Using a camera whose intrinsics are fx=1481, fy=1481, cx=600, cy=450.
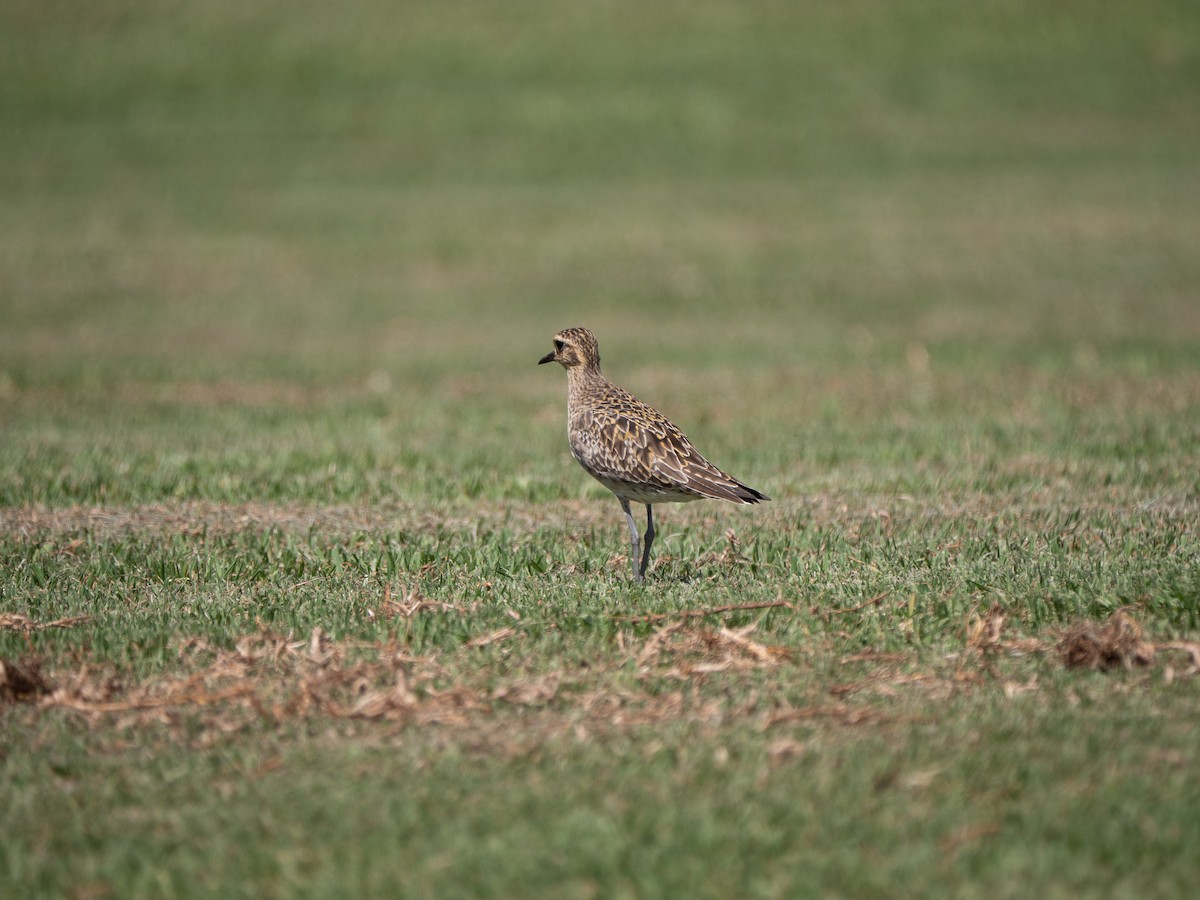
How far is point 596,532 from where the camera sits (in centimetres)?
993

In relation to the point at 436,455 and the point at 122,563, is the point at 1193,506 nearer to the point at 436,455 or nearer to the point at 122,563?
the point at 436,455

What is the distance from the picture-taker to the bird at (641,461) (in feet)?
27.6

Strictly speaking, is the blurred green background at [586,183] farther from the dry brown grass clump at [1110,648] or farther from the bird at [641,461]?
the dry brown grass clump at [1110,648]

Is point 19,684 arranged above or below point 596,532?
below

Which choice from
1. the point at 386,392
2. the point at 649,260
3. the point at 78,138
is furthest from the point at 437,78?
the point at 386,392

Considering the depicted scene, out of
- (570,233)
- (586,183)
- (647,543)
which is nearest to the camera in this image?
(647,543)

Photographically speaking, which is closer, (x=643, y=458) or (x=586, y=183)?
(x=643, y=458)

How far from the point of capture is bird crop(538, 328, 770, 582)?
842cm

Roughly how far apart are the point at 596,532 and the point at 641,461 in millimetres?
1511

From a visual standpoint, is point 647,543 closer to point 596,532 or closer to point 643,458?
point 643,458

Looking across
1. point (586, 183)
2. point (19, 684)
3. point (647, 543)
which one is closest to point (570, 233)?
point (586, 183)

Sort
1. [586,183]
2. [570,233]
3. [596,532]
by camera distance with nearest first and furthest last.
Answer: [596,532]
[570,233]
[586,183]

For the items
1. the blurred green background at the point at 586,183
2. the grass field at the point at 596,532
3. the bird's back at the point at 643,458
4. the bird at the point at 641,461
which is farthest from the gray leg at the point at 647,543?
the blurred green background at the point at 586,183

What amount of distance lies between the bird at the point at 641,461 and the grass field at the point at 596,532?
19.9 inches
